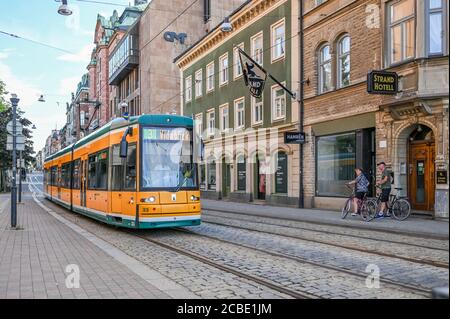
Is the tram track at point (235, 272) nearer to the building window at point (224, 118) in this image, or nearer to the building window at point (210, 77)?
the building window at point (224, 118)

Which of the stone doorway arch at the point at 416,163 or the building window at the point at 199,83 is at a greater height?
the building window at the point at 199,83

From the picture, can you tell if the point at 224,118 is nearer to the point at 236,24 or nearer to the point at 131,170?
the point at 236,24

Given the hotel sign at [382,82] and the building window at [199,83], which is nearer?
the hotel sign at [382,82]

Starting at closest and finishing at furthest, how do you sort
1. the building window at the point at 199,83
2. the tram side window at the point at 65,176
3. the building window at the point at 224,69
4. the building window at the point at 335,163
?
the building window at the point at 335,163 < the tram side window at the point at 65,176 < the building window at the point at 224,69 < the building window at the point at 199,83

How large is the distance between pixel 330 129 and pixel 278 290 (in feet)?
50.2

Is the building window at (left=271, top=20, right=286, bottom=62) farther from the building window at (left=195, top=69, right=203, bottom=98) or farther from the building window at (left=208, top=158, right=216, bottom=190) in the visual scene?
the building window at (left=195, top=69, right=203, bottom=98)

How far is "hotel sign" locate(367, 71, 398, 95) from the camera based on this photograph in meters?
15.9

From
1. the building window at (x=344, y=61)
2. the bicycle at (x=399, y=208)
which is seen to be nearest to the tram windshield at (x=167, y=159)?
the bicycle at (x=399, y=208)

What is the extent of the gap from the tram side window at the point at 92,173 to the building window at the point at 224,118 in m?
16.1

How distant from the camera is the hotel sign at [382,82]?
1591cm

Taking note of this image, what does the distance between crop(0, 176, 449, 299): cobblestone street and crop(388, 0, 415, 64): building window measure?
23.0 feet

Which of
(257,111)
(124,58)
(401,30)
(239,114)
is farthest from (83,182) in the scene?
(124,58)

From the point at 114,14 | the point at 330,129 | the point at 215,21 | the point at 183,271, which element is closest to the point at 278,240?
the point at 183,271

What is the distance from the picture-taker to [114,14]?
238 feet
